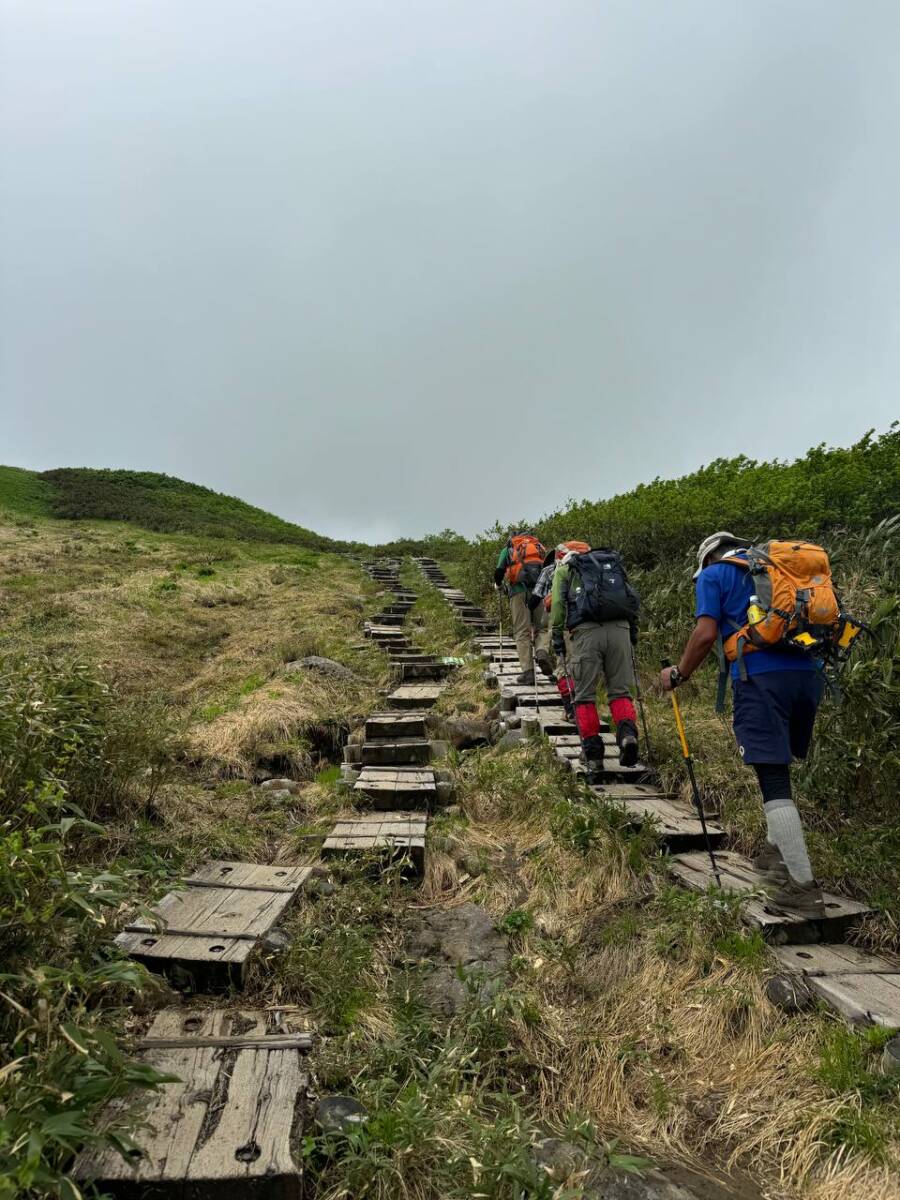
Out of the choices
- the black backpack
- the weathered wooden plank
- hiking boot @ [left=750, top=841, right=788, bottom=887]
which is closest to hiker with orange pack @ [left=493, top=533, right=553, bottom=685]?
the black backpack

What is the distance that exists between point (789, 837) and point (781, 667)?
2.99ft

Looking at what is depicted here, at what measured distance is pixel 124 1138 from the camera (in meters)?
1.81

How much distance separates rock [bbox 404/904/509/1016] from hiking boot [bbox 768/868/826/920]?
1.46m

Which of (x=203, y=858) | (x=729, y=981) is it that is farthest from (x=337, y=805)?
(x=729, y=981)

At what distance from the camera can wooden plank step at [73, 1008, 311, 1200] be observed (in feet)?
6.42

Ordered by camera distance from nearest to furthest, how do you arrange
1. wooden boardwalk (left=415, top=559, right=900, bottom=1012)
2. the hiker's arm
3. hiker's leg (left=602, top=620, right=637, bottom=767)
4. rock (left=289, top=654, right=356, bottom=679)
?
1. wooden boardwalk (left=415, top=559, right=900, bottom=1012)
2. the hiker's arm
3. hiker's leg (left=602, top=620, right=637, bottom=767)
4. rock (left=289, top=654, right=356, bottom=679)

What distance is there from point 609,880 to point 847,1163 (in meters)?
1.94

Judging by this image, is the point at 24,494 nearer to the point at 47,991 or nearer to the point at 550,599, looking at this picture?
the point at 550,599

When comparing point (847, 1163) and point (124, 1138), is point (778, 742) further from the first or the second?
point (124, 1138)

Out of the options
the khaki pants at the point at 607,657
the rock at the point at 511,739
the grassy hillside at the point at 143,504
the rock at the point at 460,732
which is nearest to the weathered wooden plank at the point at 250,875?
the khaki pants at the point at 607,657

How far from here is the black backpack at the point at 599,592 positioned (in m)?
6.18

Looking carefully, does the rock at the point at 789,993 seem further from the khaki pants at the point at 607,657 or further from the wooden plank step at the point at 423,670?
the wooden plank step at the point at 423,670

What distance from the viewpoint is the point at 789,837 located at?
3645 mm

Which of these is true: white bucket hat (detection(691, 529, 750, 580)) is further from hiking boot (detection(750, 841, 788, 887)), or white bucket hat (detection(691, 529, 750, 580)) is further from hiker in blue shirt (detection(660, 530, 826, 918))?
hiking boot (detection(750, 841, 788, 887))
